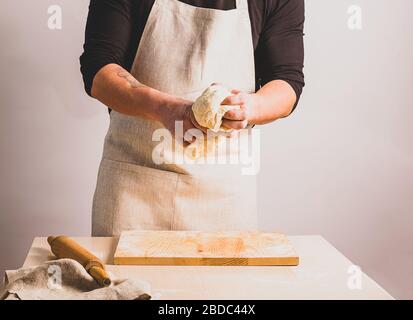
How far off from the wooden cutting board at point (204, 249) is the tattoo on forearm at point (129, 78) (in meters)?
0.36

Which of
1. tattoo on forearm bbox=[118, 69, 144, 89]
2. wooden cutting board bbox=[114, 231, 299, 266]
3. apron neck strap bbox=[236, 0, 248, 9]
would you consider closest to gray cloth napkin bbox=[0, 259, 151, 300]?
wooden cutting board bbox=[114, 231, 299, 266]

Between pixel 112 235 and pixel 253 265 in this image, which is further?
pixel 112 235

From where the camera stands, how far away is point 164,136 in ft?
5.11

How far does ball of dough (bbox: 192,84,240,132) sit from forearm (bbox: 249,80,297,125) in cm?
18

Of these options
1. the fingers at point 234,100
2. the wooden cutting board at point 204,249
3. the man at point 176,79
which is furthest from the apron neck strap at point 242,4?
the wooden cutting board at point 204,249

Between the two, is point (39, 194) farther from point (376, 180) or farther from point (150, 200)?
point (376, 180)

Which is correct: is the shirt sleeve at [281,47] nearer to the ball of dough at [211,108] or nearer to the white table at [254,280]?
the ball of dough at [211,108]

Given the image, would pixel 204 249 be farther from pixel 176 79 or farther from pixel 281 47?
pixel 281 47

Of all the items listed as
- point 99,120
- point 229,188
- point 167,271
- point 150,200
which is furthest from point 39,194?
point 167,271

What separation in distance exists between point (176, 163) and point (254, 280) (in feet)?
1.65

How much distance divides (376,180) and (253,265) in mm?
717

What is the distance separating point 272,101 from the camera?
1.57 m

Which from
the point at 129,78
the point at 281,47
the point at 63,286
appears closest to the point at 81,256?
the point at 63,286

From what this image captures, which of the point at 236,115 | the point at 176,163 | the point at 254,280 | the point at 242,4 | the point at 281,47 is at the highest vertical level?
the point at 242,4
